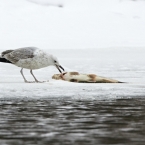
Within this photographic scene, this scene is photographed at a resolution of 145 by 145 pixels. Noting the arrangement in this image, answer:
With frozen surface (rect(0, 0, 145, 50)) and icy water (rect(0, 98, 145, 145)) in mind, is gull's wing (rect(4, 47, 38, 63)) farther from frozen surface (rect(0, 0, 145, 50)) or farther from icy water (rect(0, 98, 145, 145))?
frozen surface (rect(0, 0, 145, 50))

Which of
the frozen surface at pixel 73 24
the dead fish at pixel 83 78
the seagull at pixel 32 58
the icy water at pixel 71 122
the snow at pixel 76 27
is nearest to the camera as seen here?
the icy water at pixel 71 122

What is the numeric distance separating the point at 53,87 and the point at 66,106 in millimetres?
3091

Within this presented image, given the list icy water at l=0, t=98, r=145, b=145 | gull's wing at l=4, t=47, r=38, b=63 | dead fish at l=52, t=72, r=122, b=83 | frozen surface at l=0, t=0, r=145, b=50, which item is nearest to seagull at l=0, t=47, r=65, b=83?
gull's wing at l=4, t=47, r=38, b=63

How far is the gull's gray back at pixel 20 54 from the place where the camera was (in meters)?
13.4

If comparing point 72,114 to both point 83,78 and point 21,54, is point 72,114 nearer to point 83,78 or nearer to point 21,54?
point 21,54

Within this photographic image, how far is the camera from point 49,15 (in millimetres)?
62438

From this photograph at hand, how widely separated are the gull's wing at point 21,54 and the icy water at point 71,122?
342cm

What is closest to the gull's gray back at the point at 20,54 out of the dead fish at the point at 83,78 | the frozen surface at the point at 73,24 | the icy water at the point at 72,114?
the icy water at the point at 72,114

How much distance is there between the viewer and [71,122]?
297 inches

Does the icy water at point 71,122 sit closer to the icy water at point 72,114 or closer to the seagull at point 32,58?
the icy water at point 72,114

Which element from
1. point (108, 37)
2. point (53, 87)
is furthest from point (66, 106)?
point (108, 37)

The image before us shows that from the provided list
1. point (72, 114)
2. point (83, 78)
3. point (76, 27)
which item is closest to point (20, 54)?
point (83, 78)

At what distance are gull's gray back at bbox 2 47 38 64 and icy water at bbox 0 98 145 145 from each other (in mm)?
3421

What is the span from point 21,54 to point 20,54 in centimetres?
3
